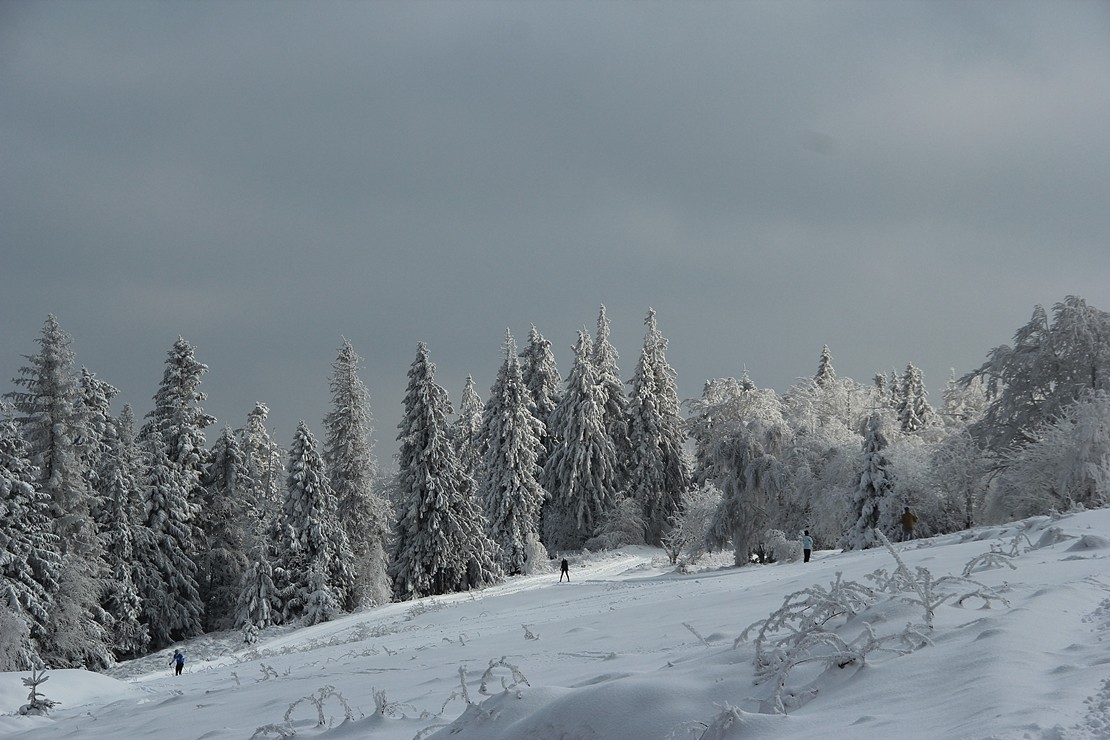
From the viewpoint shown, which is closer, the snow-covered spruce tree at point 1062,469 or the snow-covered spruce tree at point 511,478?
the snow-covered spruce tree at point 1062,469

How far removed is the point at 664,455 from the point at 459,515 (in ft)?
65.7

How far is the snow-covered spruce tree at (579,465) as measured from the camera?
5481cm

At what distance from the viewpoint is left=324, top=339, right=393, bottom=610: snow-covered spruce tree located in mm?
43156

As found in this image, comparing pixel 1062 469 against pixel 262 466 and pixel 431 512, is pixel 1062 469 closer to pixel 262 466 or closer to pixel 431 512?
pixel 431 512

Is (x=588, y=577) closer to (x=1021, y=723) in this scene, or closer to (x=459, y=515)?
(x=459, y=515)

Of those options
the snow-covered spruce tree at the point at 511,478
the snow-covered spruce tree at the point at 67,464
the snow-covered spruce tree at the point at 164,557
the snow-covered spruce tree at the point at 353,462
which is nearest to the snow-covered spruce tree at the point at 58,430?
the snow-covered spruce tree at the point at 67,464

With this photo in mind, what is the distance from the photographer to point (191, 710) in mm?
8203

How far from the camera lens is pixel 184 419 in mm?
42000

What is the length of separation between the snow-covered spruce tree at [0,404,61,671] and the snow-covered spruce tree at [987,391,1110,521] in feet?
96.0

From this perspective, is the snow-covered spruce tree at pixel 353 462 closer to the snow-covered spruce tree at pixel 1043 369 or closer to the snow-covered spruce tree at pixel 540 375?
the snow-covered spruce tree at pixel 540 375

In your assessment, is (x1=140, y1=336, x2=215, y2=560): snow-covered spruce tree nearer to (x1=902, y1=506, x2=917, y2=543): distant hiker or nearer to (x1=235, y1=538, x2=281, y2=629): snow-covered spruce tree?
(x1=235, y1=538, x2=281, y2=629): snow-covered spruce tree

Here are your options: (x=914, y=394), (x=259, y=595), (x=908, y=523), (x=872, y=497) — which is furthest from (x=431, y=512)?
(x=914, y=394)

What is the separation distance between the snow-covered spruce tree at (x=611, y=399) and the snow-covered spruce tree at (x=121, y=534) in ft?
98.3

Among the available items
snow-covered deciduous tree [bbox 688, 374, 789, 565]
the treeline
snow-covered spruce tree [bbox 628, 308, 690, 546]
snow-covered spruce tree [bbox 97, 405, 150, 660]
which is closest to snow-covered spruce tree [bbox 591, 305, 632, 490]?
snow-covered spruce tree [bbox 628, 308, 690, 546]
